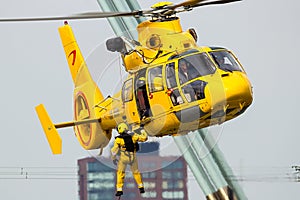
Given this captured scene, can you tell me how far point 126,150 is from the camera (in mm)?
31453

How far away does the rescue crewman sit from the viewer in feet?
102

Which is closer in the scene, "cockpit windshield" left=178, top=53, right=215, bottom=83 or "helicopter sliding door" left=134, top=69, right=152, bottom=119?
"cockpit windshield" left=178, top=53, right=215, bottom=83

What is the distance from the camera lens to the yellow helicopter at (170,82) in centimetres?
2941

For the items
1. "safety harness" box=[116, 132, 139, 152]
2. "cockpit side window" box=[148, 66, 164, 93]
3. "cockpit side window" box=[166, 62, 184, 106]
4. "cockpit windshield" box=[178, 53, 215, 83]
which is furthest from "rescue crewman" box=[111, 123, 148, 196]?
"cockpit windshield" box=[178, 53, 215, 83]

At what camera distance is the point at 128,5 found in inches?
1901

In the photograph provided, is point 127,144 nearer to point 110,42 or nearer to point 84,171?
point 110,42

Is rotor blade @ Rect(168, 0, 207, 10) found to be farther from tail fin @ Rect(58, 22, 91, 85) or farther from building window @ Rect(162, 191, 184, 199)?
building window @ Rect(162, 191, 184, 199)

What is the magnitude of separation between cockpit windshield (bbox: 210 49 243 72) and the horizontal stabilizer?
389cm

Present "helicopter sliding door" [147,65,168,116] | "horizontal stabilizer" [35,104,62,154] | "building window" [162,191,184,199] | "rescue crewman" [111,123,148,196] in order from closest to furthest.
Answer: "helicopter sliding door" [147,65,168,116], "rescue crewman" [111,123,148,196], "horizontal stabilizer" [35,104,62,154], "building window" [162,191,184,199]

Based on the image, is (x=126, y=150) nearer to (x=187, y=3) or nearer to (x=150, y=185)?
(x=187, y=3)

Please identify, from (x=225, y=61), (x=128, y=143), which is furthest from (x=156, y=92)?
(x=128, y=143)

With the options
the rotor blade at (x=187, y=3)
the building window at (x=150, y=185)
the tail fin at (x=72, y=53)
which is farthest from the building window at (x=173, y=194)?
the rotor blade at (x=187, y=3)

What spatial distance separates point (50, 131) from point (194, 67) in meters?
3.88

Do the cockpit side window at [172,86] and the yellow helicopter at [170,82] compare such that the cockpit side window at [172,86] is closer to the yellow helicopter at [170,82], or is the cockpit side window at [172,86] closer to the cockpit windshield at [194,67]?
the yellow helicopter at [170,82]
